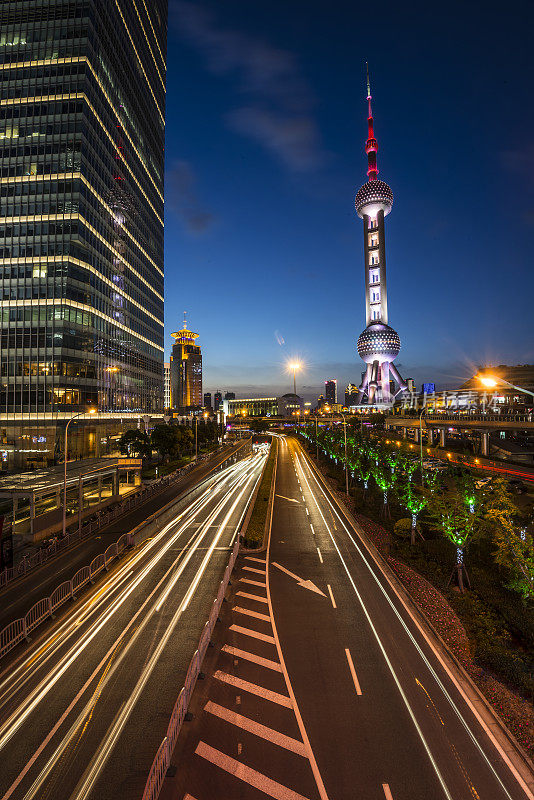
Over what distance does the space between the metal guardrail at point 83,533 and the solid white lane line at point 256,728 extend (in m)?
16.0

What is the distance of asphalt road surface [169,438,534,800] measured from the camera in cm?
1009

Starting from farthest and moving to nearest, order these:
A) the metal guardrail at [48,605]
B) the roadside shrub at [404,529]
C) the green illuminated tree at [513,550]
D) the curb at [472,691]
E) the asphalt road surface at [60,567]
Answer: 1. the roadside shrub at [404,529]
2. the asphalt road surface at [60,567]
3. the green illuminated tree at [513,550]
4. the metal guardrail at [48,605]
5. the curb at [472,691]

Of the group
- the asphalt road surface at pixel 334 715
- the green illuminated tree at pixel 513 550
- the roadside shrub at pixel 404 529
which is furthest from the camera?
the roadside shrub at pixel 404 529

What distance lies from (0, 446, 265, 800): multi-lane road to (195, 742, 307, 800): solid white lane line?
1588mm

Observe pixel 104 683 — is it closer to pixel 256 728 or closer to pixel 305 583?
pixel 256 728

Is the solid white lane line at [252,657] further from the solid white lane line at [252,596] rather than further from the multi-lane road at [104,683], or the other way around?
the solid white lane line at [252,596]

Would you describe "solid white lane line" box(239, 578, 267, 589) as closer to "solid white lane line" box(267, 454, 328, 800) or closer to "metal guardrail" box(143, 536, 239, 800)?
"solid white lane line" box(267, 454, 328, 800)

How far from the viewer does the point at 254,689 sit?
1352cm

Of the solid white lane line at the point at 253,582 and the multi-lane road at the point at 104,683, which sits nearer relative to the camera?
the multi-lane road at the point at 104,683

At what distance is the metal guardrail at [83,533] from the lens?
22925 mm

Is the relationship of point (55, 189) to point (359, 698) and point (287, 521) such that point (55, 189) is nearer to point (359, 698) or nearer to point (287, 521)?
point (287, 521)

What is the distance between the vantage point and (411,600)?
19938 millimetres

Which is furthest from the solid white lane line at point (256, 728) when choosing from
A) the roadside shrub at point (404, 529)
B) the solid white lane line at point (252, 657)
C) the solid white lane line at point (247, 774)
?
the roadside shrub at point (404, 529)

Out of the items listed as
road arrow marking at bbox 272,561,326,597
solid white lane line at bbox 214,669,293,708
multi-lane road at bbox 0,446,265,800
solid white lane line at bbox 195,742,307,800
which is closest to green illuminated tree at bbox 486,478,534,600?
road arrow marking at bbox 272,561,326,597
